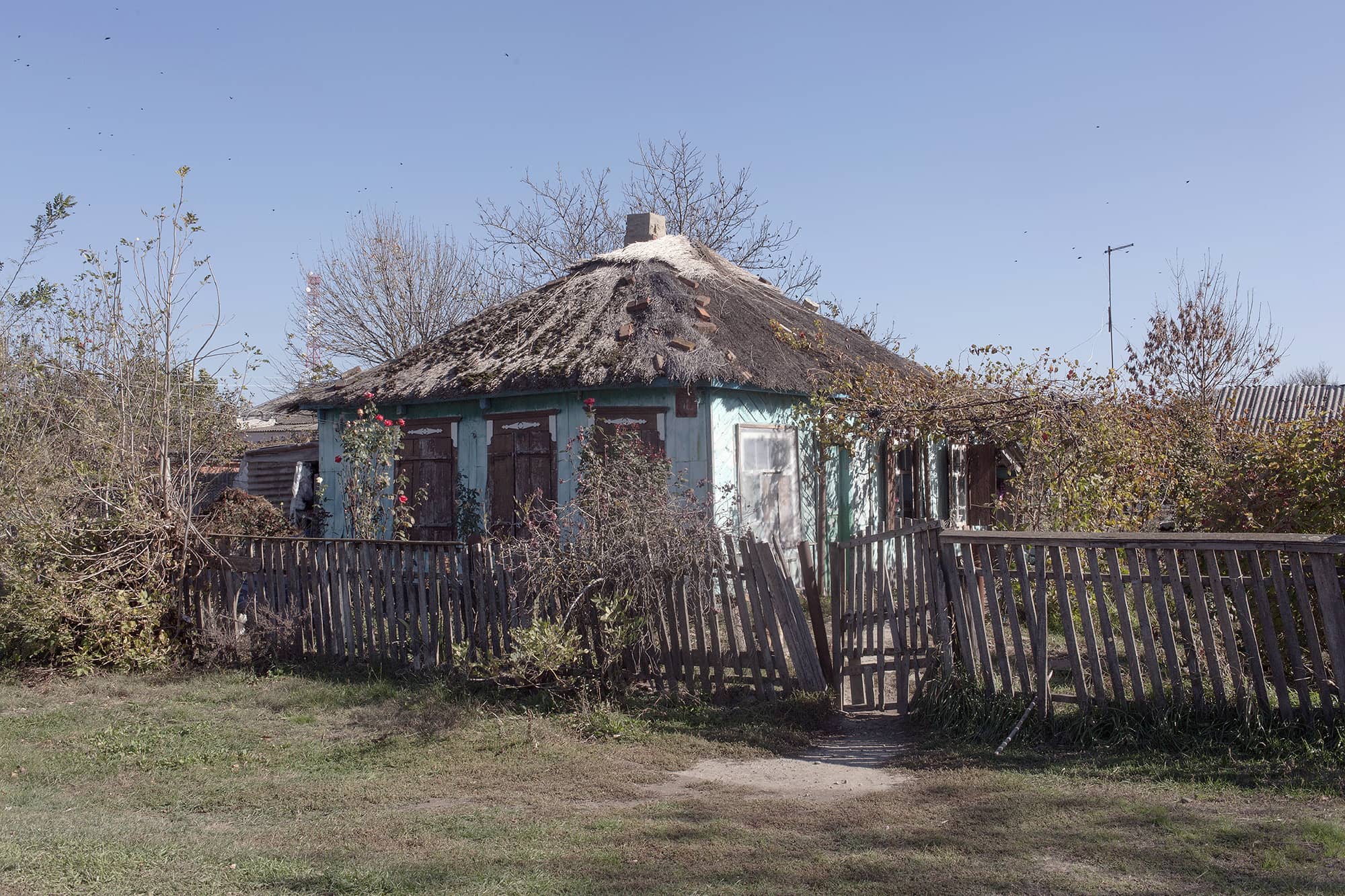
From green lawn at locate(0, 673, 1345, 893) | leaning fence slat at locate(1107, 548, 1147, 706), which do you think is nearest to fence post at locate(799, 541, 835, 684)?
green lawn at locate(0, 673, 1345, 893)

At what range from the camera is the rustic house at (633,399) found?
11148mm

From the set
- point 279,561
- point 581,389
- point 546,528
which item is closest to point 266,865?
point 546,528

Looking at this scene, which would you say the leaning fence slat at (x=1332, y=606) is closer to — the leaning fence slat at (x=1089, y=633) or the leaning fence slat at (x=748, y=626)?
the leaning fence slat at (x=1089, y=633)

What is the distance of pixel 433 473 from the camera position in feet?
A: 42.3

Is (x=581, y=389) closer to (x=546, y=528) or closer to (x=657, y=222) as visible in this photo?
(x=546, y=528)

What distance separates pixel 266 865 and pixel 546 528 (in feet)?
13.2

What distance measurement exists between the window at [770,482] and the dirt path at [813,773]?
5.14 m

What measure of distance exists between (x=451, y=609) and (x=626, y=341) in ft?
15.4

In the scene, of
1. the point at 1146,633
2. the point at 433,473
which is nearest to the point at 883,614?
the point at 1146,633

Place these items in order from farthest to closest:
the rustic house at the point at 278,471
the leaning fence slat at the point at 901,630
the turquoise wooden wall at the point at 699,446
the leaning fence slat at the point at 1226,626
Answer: the rustic house at the point at 278,471 → the turquoise wooden wall at the point at 699,446 → the leaning fence slat at the point at 901,630 → the leaning fence slat at the point at 1226,626

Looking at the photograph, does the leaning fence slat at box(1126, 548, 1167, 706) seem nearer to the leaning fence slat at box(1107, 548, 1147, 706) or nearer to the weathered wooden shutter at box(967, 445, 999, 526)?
the leaning fence slat at box(1107, 548, 1147, 706)

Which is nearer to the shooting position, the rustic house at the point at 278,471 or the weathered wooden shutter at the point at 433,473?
the weathered wooden shutter at the point at 433,473

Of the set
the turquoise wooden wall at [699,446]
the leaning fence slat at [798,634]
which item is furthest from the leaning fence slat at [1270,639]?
the turquoise wooden wall at [699,446]

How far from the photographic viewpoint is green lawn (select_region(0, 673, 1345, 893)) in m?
4.00
